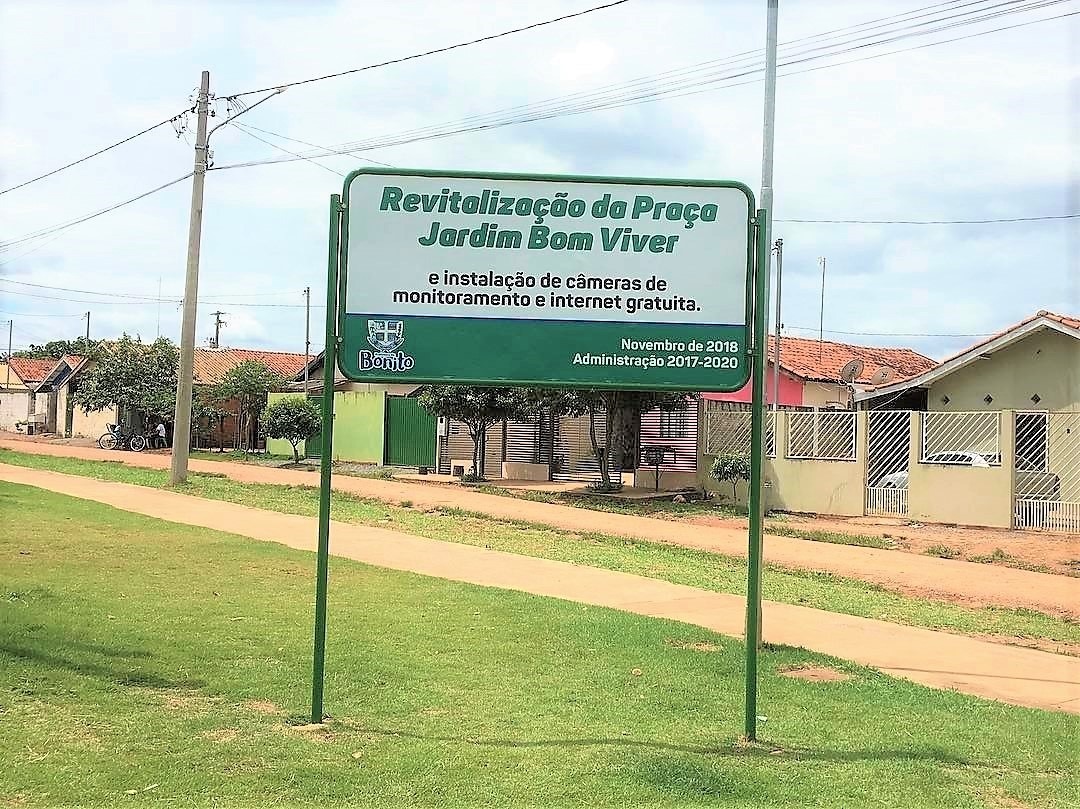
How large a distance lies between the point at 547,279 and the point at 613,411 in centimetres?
1890

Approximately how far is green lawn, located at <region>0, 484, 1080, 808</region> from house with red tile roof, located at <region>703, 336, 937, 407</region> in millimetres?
18991

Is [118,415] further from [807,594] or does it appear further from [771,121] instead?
[771,121]

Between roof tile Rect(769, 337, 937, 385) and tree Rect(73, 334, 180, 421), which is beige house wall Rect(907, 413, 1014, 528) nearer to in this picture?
roof tile Rect(769, 337, 937, 385)

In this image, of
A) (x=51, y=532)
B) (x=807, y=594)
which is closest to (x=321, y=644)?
(x=807, y=594)

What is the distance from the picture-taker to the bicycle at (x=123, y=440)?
41.4 meters

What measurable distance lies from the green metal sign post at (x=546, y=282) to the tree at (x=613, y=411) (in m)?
17.6

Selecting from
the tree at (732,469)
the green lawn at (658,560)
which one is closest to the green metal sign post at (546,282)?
the green lawn at (658,560)

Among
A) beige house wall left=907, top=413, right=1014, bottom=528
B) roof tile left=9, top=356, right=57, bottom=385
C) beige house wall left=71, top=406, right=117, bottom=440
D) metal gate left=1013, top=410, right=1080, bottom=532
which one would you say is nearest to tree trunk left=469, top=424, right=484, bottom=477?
beige house wall left=907, top=413, right=1014, bottom=528

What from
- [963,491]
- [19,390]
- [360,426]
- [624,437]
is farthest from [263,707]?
[19,390]

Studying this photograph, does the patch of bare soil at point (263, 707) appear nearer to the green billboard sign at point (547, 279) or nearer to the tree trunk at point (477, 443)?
the green billboard sign at point (547, 279)

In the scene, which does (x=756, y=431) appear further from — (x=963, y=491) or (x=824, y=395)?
(x=824, y=395)

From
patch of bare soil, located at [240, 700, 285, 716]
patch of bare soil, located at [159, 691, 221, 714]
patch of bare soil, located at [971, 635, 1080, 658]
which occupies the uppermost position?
patch of bare soil, located at [159, 691, 221, 714]

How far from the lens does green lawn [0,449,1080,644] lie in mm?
10641

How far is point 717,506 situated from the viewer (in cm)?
2236
